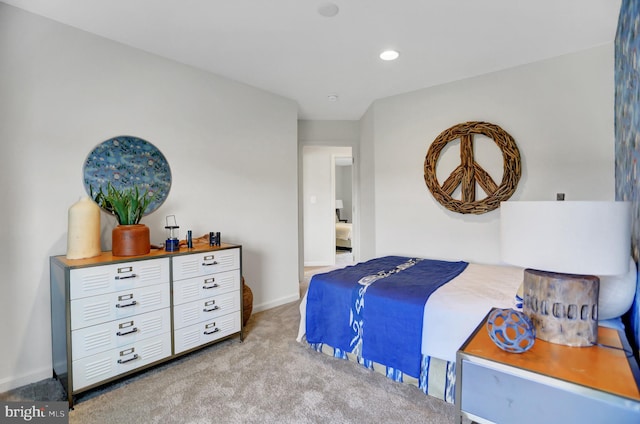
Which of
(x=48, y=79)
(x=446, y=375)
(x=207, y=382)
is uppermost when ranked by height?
(x=48, y=79)

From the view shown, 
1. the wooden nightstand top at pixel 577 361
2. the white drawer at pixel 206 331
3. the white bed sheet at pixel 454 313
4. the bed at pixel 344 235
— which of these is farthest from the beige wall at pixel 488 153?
the bed at pixel 344 235

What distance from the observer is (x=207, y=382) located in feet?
6.71

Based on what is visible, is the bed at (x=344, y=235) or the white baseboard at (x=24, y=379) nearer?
the white baseboard at (x=24, y=379)

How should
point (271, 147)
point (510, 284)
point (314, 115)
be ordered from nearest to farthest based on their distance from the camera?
point (510, 284), point (271, 147), point (314, 115)

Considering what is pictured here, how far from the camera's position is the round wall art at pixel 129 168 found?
7.45 ft

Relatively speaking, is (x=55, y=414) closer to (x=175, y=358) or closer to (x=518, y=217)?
(x=175, y=358)

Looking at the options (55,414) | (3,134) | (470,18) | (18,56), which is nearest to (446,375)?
(55,414)

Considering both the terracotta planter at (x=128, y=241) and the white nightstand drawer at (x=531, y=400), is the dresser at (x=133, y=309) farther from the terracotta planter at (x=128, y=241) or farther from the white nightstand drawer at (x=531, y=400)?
the white nightstand drawer at (x=531, y=400)

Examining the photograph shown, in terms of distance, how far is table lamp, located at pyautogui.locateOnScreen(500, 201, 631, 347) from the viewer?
3.47 feet

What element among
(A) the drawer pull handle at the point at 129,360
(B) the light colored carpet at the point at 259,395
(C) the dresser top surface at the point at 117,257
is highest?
(C) the dresser top surface at the point at 117,257

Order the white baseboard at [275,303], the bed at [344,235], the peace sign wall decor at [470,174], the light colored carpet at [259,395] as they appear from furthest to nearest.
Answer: the bed at [344,235] < the white baseboard at [275,303] < the peace sign wall decor at [470,174] < the light colored carpet at [259,395]

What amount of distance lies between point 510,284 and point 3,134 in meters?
3.48

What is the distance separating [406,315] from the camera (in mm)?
1929

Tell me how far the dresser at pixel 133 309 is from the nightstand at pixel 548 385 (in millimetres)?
1861
